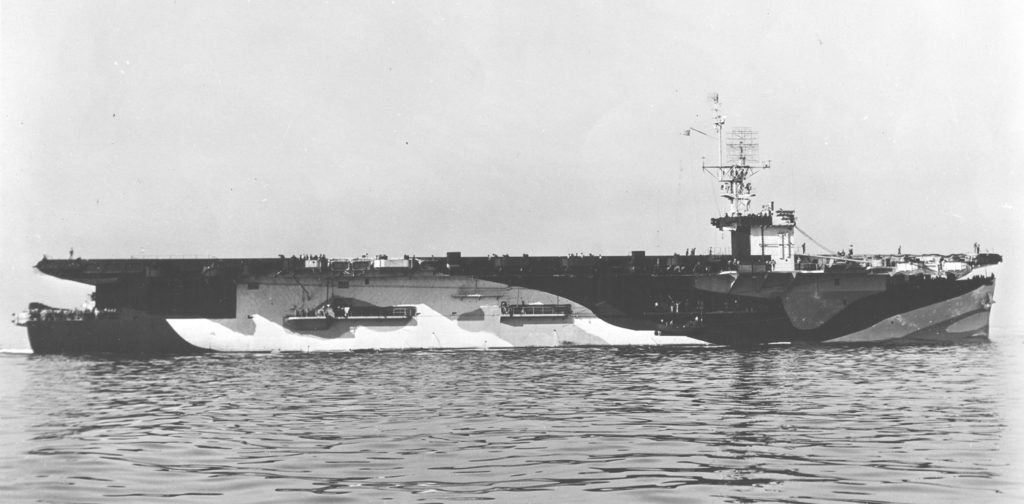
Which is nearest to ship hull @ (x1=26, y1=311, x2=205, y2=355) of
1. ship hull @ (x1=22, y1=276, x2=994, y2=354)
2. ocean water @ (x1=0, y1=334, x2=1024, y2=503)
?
ship hull @ (x1=22, y1=276, x2=994, y2=354)

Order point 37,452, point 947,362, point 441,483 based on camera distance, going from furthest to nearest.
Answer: point 947,362 → point 37,452 → point 441,483

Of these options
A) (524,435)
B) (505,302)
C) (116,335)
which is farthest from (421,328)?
(524,435)

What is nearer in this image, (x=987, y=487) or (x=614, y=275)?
(x=987, y=487)

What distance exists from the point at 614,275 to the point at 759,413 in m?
17.9

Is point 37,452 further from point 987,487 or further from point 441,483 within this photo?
point 987,487

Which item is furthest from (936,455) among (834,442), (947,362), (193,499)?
(947,362)

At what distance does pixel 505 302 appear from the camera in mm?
31047

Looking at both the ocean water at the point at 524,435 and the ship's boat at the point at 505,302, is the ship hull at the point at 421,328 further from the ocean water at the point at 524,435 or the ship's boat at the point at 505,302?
the ocean water at the point at 524,435

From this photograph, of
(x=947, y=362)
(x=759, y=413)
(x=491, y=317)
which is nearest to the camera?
(x=759, y=413)

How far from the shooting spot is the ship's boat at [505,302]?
30031 millimetres

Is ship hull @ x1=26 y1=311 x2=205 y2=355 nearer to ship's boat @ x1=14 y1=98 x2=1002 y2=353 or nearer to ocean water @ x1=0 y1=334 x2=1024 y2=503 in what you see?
ship's boat @ x1=14 y1=98 x2=1002 y2=353

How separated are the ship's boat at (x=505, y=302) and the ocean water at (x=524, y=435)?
856 centimetres

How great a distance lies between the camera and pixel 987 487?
8352 millimetres

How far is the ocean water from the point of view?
28.1 feet
